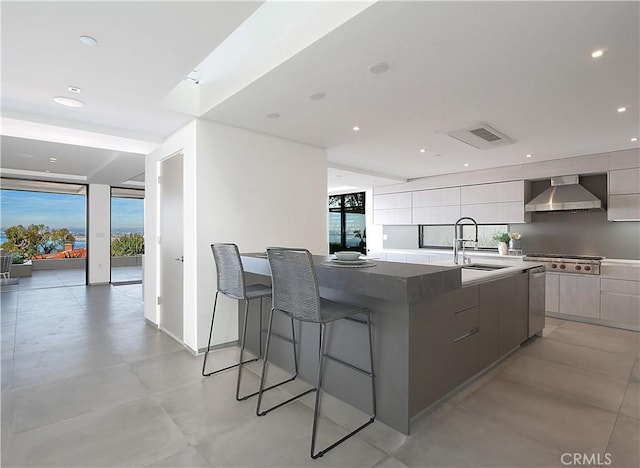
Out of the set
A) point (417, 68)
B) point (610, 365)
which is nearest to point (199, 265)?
point (417, 68)

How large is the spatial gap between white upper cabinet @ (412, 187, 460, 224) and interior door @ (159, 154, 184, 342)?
4.83m

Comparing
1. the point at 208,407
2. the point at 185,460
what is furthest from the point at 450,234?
the point at 185,460

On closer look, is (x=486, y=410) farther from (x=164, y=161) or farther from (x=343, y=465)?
(x=164, y=161)

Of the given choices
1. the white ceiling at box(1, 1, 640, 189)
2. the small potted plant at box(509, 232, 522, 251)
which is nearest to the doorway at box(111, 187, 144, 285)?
the white ceiling at box(1, 1, 640, 189)

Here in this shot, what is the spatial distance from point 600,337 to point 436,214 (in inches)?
129

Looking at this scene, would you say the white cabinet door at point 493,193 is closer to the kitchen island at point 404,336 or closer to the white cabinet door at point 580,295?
the white cabinet door at point 580,295

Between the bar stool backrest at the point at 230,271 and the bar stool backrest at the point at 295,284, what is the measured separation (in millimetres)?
490

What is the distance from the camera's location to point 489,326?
9.54 ft

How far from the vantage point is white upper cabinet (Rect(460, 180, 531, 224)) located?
5.56 meters

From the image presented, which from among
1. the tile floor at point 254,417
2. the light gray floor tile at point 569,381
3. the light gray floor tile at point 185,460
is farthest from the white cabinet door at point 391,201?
the light gray floor tile at point 185,460

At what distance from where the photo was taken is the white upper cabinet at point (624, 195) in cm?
451

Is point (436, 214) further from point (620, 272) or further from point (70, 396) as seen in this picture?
point (70, 396)

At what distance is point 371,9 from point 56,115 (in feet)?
11.4

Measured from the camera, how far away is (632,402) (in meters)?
2.48
